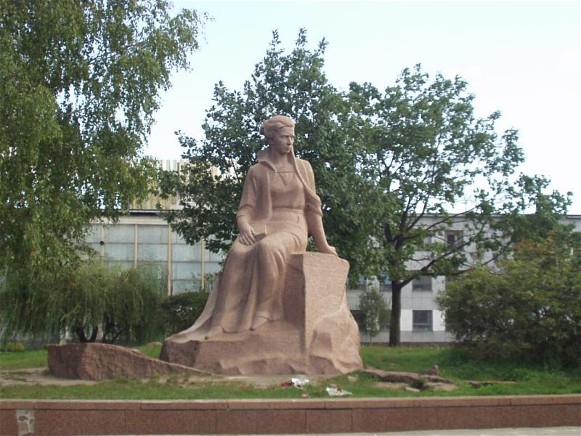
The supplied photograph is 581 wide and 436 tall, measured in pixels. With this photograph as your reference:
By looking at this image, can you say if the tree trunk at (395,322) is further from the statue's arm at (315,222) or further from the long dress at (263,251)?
the long dress at (263,251)

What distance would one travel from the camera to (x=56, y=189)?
1454cm

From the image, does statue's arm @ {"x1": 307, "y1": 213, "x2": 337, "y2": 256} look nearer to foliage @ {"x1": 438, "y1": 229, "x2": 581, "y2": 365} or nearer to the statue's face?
the statue's face

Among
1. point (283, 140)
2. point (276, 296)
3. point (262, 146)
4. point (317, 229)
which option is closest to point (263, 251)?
point (276, 296)

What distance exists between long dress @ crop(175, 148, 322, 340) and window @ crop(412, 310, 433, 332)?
2913 centimetres

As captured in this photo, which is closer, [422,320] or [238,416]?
[238,416]

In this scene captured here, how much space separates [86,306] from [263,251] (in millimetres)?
14241

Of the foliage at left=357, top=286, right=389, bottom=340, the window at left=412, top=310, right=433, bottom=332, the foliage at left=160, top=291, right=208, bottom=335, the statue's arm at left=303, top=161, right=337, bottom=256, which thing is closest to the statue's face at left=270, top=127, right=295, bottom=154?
the statue's arm at left=303, top=161, right=337, bottom=256

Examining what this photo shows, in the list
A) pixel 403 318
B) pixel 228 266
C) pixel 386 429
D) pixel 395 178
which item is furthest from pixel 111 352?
pixel 403 318

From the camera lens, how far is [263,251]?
1216 centimetres

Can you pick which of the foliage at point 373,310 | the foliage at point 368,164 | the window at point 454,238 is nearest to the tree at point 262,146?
the foliage at point 368,164

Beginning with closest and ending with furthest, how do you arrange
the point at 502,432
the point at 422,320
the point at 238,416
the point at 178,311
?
the point at 238,416, the point at 502,432, the point at 178,311, the point at 422,320

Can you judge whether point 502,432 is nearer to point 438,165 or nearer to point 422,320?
point 438,165

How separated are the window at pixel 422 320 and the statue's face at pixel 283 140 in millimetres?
29377

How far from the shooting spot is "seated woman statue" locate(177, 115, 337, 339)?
12.2 meters
